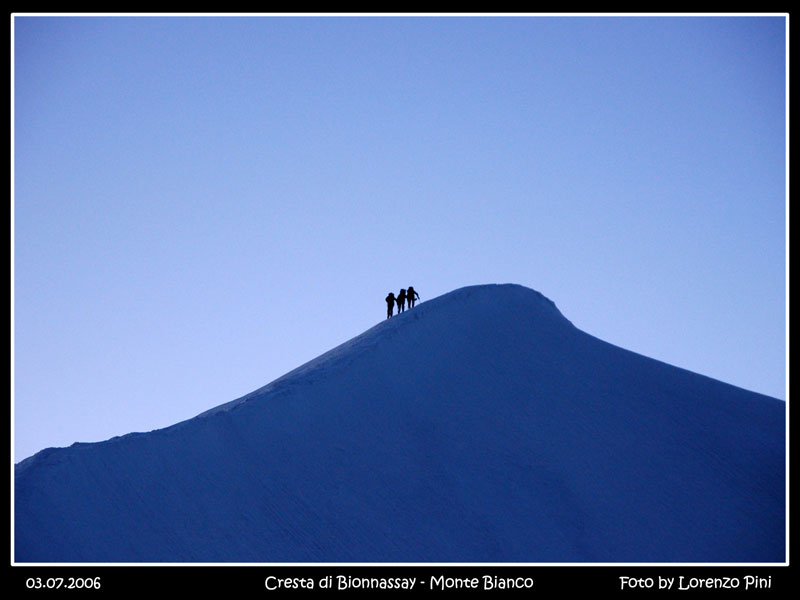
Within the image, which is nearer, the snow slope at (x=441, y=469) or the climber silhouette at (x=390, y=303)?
the snow slope at (x=441, y=469)

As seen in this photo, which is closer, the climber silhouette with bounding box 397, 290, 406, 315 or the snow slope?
the snow slope

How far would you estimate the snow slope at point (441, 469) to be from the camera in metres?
15.9

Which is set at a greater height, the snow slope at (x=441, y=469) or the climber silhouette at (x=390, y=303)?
the climber silhouette at (x=390, y=303)

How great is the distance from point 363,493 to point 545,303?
10045mm

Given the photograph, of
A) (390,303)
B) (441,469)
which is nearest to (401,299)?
(390,303)

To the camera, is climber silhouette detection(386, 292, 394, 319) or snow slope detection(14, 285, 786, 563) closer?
snow slope detection(14, 285, 786, 563)

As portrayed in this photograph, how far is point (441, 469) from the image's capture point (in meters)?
18.8

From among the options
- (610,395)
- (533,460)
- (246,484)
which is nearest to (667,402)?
(610,395)

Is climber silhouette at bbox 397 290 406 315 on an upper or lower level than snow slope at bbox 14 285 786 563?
upper

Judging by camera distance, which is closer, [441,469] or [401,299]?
Answer: [441,469]

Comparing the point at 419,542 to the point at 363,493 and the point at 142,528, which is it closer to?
the point at 363,493

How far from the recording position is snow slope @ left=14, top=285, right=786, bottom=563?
15898 mm

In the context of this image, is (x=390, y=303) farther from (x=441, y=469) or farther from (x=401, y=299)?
(x=441, y=469)
